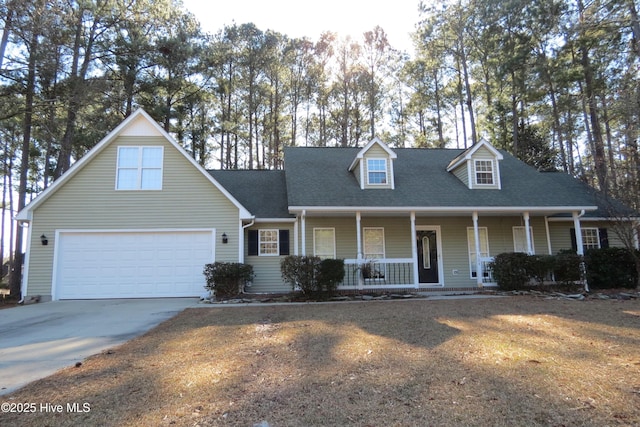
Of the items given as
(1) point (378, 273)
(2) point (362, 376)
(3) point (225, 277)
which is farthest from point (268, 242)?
(2) point (362, 376)

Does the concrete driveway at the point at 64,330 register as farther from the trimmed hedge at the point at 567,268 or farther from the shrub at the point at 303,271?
the trimmed hedge at the point at 567,268

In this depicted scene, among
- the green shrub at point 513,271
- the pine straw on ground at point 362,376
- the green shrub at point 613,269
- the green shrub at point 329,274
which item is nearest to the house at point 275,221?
the green shrub at point 513,271

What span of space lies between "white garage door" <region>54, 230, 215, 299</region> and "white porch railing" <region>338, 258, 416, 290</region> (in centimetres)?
458

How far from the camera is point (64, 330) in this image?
6914 millimetres

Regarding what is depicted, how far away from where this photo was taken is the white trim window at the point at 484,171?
14031mm

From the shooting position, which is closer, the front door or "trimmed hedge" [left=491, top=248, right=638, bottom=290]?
"trimmed hedge" [left=491, top=248, right=638, bottom=290]

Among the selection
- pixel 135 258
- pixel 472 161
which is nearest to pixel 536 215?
pixel 472 161

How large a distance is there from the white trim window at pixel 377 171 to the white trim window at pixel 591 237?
830 centimetres

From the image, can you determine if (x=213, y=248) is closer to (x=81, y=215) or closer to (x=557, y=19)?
(x=81, y=215)

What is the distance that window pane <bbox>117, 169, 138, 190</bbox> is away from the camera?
1215cm

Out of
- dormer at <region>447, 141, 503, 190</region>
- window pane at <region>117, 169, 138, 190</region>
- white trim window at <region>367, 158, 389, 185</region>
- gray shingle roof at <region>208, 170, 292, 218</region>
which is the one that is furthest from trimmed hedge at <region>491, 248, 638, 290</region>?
window pane at <region>117, 169, 138, 190</region>

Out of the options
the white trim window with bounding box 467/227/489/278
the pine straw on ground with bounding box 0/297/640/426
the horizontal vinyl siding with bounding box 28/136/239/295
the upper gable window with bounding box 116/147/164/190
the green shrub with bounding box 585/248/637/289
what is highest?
the upper gable window with bounding box 116/147/164/190

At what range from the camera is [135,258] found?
11.9 m

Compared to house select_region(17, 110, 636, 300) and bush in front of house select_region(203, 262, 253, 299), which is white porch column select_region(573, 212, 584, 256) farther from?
bush in front of house select_region(203, 262, 253, 299)
